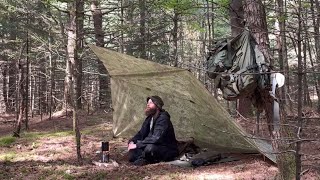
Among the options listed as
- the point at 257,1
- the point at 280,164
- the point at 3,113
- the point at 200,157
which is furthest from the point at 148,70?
the point at 3,113

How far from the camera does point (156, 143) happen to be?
578 cm

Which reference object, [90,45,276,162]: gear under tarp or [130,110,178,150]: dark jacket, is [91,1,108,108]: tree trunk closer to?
[90,45,276,162]: gear under tarp

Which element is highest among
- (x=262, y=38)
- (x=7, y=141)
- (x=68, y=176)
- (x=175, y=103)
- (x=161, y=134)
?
(x=262, y=38)

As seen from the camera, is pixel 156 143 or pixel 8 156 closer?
pixel 156 143

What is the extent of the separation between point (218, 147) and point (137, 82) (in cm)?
175

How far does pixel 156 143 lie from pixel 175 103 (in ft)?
3.92

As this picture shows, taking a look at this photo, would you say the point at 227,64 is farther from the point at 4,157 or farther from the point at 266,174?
the point at 4,157

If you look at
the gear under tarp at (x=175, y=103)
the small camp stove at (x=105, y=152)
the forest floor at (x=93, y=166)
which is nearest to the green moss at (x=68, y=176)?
the forest floor at (x=93, y=166)

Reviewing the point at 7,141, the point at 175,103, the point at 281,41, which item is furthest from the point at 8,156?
the point at 281,41

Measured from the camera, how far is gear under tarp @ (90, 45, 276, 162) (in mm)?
5508

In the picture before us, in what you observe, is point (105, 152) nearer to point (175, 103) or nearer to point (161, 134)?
point (161, 134)

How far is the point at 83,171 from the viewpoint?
4.98 metres

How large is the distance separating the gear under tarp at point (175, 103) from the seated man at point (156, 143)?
50 centimetres

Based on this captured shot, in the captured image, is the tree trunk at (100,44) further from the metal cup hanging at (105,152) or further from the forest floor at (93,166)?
the metal cup hanging at (105,152)
